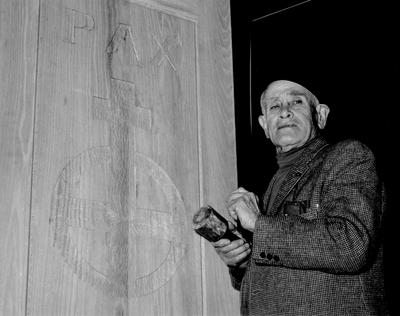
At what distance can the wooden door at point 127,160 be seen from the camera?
1618mm

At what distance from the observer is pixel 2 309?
4.83 feet

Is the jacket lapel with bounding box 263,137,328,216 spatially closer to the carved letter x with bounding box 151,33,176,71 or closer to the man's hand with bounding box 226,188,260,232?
the man's hand with bounding box 226,188,260,232

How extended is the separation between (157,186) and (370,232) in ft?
2.16

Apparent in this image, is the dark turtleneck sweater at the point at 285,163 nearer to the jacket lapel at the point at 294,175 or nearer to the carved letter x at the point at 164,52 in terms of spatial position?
the jacket lapel at the point at 294,175

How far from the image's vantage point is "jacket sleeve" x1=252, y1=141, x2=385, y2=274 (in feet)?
4.82

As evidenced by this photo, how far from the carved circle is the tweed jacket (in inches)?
10.4

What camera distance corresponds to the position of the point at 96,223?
168cm

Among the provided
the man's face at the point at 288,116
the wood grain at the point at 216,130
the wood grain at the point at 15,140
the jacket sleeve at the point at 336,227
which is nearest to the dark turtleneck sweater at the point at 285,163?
the man's face at the point at 288,116

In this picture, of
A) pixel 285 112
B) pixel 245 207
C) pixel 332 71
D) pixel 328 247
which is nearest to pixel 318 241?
pixel 328 247

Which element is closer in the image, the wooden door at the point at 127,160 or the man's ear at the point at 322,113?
the wooden door at the point at 127,160

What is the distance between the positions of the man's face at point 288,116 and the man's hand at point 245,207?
346 millimetres

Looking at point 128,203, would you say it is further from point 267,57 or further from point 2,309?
point 267,57

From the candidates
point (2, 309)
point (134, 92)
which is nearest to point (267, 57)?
point (134, 92)

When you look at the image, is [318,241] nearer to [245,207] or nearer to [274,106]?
[245,207]
